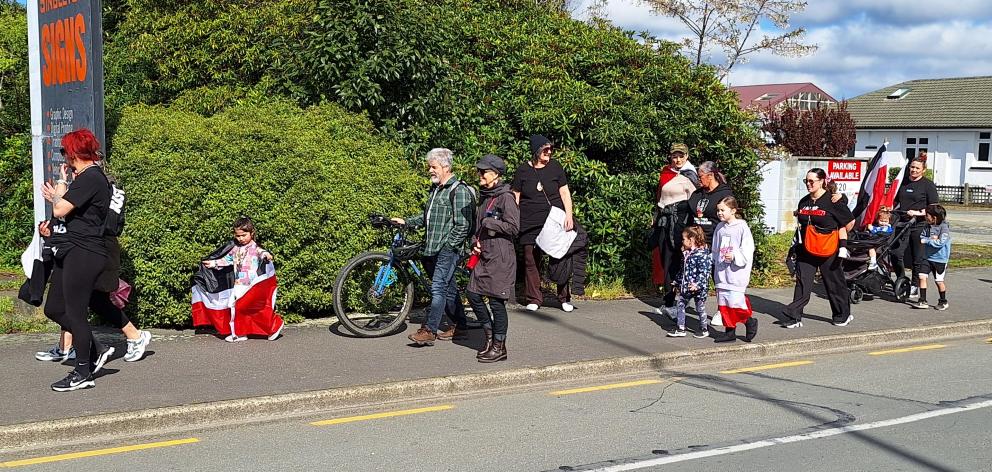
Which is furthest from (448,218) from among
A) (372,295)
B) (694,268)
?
(694,268)

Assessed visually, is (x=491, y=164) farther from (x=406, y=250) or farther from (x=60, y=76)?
(x=60, y=76)

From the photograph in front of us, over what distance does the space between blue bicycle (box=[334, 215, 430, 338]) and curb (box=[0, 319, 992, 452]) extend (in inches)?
68.7

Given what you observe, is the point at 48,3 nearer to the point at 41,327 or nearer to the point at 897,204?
the point at 41,327

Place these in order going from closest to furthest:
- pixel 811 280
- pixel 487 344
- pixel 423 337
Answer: pixel 487 344
pixel 423 337
pixel 811 280

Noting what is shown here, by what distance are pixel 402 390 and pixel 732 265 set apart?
3848 mm

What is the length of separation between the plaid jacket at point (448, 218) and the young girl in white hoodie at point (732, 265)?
2608mm

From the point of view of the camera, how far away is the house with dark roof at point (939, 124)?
52.6m

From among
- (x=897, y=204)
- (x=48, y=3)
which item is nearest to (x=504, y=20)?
(x=897, y=204)

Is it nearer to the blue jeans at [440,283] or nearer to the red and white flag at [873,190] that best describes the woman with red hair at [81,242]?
the blue jeans at [440,283]

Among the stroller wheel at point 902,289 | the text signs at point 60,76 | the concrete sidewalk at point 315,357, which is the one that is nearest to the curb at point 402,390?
the concrete sidewalk at point 315,357

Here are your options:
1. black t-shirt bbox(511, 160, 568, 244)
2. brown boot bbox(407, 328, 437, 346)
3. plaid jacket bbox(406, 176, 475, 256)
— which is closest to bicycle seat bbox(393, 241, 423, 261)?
plaid jacket bbox(406, 176, 475, 256)

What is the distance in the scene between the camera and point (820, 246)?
1083cm

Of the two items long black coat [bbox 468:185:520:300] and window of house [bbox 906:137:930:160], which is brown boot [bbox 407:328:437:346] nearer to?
long black coat [bbox 468:185:520:300]

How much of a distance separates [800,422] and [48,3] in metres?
7.87
